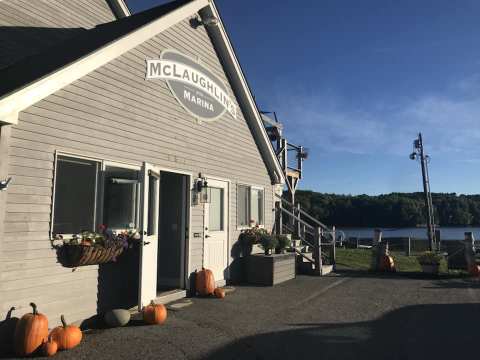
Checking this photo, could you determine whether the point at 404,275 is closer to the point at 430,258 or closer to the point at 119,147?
the point at 430,258

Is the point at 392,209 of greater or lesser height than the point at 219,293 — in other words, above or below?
above

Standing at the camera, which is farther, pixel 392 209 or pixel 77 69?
pixel 392 209

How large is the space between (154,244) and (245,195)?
13.0 ft

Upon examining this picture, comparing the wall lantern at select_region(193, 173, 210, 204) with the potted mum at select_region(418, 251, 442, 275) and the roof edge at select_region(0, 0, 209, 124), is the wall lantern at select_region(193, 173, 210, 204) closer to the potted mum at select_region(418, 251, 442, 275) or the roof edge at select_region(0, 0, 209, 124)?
the roof edge at select_region(0, 0, 209, 124)

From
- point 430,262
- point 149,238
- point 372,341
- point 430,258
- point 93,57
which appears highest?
point 93,57

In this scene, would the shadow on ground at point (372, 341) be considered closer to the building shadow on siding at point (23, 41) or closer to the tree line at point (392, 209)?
the building shadow on siding at point (23, 41)

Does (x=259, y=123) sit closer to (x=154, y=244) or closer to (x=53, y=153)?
(x=154, y=244)

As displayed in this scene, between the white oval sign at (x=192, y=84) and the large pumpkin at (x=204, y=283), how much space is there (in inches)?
124

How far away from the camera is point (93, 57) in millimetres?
5766

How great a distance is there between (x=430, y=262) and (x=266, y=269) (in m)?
5.03

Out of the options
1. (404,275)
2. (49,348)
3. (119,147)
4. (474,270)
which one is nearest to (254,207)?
(404,275)

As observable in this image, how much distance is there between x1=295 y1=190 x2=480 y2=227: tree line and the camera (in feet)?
214

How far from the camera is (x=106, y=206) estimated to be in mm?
6102

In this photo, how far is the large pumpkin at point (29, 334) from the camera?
179 inches
